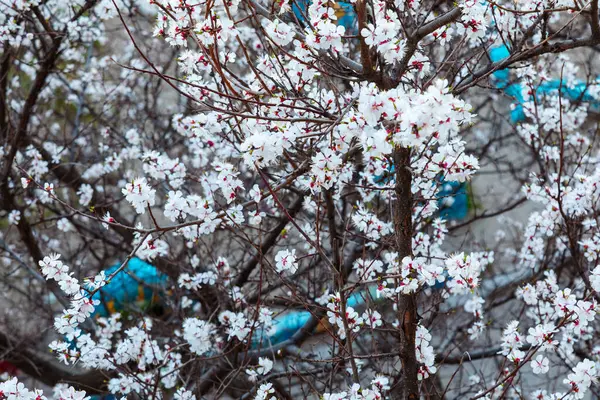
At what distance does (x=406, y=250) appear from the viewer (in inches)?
139

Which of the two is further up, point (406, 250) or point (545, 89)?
point (545, 89)

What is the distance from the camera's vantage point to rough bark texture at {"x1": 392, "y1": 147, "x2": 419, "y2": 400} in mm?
3447

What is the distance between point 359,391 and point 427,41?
221 cm

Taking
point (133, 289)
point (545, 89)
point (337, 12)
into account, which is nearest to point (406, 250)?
point (337, 12)

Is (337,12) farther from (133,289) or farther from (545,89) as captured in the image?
(133,289)

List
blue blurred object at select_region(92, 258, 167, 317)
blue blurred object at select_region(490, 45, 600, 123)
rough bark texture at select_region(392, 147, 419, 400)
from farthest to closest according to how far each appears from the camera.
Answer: blue blurred object at select_region(92, 258, 167, 317) → blue blurred object at select_region(490, 45, 600, 123) → rough bark texture at select_region(392, 147, 419, 400)

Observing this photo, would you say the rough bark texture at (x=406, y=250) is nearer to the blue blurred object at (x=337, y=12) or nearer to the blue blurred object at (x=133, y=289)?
the blue blurred object at (x=337, y=12)

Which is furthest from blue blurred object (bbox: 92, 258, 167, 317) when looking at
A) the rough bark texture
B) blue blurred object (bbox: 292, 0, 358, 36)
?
the rough bark texture

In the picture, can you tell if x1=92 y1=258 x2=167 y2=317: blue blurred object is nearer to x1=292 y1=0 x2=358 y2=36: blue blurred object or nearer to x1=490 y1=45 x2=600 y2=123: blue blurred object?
x1=292 y1=0 x2=358 y2=36: blue blurred object

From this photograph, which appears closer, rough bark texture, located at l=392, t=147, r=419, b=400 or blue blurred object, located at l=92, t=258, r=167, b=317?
rough bark texture, located at l=392, t=147, r=419, b=400

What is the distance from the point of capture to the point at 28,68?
27.1ft

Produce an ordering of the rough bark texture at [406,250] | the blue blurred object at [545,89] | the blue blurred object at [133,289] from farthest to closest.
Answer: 1. the blue blurred object at [133,289]
2. the blue blurred object at [545,89]
3. the rough bark texture at [406,250]

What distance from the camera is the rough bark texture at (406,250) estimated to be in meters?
3.45

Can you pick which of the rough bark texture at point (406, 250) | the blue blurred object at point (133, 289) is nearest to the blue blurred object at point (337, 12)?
the rough bark texture at point (406, 250)
